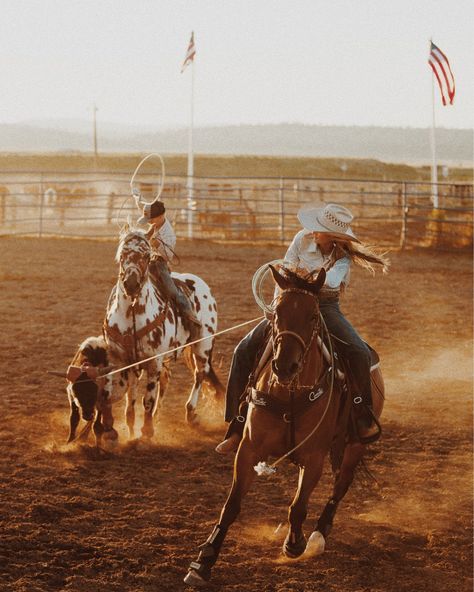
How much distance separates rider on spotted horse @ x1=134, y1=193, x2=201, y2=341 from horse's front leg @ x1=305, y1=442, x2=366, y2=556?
2676mm

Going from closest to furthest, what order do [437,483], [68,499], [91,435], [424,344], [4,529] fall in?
[4,529]
[68,499]
[437,483]
[91,435]
[424,344]

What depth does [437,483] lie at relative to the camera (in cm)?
734

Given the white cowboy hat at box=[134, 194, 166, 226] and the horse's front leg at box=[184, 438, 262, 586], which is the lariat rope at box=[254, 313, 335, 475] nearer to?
the horse's front leg at box=[184, 438, 262, 586]

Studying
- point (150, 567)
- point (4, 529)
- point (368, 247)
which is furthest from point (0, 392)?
point (368, 247)

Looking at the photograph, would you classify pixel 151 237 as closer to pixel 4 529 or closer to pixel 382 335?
pixel 4 529

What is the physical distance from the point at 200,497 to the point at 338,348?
5.87 ft

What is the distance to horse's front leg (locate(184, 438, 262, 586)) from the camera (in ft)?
17.1

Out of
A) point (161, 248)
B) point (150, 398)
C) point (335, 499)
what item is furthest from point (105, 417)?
point (335, 499)

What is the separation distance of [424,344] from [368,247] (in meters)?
7.16

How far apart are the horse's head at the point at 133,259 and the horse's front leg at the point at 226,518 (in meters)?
2.42

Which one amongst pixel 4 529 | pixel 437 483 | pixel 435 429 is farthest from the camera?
pixel 435 429

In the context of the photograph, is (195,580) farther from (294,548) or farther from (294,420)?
(294,420)

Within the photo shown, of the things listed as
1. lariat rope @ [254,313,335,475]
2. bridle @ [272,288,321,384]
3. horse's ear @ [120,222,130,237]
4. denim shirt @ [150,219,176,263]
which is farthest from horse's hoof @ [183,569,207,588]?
denim shirt @ [150,219,176,263]

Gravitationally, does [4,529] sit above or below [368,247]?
below
